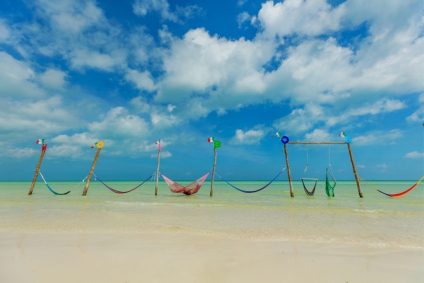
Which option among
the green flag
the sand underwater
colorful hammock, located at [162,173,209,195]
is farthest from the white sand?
colorful hammock, located at [162,173,209,195]

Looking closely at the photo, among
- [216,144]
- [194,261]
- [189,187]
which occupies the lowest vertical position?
[194,261]

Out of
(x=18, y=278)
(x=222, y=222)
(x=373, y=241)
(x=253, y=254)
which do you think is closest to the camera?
(x=18, y=278)

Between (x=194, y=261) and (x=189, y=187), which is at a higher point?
(x=189, y=187)

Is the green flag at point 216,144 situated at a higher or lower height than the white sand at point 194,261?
higher

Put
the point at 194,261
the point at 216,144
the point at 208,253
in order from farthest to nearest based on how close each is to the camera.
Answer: the point at 216,144
the point at 208,253
the point at 194,261

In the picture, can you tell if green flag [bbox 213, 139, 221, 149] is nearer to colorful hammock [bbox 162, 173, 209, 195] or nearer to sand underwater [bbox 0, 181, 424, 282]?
colorful hammock [bbox 162, 173, 209, 195]

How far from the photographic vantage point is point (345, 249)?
202 inches

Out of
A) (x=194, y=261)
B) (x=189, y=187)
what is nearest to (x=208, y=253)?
(x=194, y=261)

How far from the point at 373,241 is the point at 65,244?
595 cm

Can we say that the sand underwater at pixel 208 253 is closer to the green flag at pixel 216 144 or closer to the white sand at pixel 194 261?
the white sand at pixel 194 261

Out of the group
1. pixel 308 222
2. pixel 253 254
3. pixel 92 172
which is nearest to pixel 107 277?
pixel 253 254

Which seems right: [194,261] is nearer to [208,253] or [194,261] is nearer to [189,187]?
[208,253]

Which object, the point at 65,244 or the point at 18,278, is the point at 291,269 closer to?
the point at 18,278

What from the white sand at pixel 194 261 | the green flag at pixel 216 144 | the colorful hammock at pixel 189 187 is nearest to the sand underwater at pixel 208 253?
the white sand at pixel 194 261
